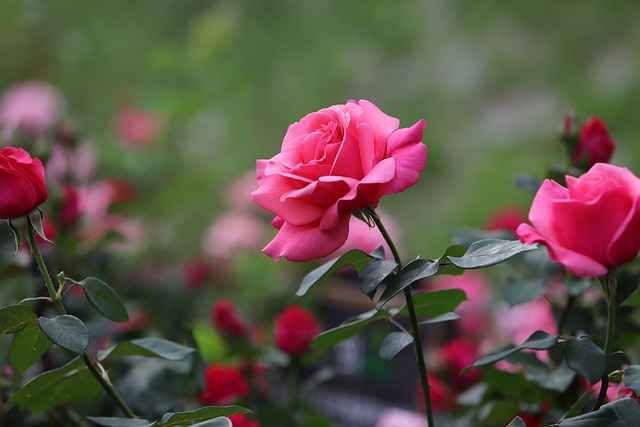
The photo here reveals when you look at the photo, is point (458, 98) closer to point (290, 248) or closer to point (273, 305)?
point (273, 305)

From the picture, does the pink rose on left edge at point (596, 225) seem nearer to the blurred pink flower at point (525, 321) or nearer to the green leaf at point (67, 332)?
the green leaf at point (67, 332)

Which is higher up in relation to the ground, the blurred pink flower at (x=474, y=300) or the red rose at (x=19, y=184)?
the red rose at (x=19, y=184)

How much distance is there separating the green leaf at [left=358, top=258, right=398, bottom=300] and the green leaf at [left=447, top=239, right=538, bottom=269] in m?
0.03

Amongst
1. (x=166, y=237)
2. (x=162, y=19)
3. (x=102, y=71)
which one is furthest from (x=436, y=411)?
(x=162, y=19)

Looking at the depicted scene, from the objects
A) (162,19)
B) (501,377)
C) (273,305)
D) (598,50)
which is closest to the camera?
(501,377)

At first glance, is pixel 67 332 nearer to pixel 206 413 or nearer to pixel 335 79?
pixel 206 413

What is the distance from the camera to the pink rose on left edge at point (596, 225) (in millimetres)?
326

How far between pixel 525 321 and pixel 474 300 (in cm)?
31

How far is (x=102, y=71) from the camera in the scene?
6.55ft

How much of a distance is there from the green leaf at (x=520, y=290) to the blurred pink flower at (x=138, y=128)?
1.02m

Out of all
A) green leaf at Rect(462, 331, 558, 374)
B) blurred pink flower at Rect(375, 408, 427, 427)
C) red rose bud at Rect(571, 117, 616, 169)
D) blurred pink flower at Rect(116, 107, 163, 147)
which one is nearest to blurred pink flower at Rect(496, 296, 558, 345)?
blurred pink flower at Rect(375, 408, 427, 427)

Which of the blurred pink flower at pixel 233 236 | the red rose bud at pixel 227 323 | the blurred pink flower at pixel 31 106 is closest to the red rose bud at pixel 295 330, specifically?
the red rose bud at pixel 227 323

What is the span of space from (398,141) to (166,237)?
109 cm

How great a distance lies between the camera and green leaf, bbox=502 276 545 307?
1.64 feet
